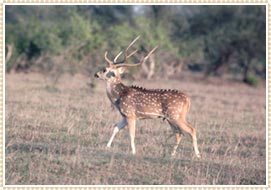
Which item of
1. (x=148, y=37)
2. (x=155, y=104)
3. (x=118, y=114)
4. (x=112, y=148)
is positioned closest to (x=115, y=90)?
(x=155, y=104)

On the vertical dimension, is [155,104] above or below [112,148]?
above

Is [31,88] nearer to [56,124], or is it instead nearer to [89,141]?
[56,124]

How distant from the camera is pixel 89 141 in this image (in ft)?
37.9

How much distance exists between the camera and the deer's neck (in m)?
11.5

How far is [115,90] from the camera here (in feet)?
38.1

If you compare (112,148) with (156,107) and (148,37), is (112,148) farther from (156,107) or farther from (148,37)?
(148,37)

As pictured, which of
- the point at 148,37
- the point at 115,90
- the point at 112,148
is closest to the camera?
the point at 112,148

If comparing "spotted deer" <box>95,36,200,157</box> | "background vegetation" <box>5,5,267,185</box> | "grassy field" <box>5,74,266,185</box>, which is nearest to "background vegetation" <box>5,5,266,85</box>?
"background vegetation" <box>5,5,267,185</box>

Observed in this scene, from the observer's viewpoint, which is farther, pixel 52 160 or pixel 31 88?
pixel 31 88

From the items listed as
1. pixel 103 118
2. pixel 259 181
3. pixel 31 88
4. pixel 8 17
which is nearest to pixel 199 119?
pixel 103 118

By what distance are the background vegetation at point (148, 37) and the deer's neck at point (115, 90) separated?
1322 centimetres

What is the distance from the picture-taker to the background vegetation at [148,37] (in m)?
27.8

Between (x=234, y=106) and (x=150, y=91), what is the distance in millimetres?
9369

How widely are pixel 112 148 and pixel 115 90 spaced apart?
1166 mm
